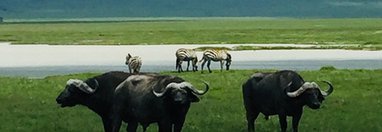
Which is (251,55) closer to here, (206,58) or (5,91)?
(206,58)

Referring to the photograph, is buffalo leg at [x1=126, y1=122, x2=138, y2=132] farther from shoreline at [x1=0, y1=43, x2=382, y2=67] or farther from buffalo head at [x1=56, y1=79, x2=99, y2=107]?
shoreline at [x1=0, y1=43, x2=382, y2=67]

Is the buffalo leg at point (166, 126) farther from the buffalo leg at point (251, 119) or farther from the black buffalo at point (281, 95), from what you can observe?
the buffalo leg at point (251, 119)

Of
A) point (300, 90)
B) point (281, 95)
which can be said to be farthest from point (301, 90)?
point (281, 95)

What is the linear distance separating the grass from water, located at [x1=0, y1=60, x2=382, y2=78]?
40.1 ft

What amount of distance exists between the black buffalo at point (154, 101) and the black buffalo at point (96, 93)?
566 millimetres

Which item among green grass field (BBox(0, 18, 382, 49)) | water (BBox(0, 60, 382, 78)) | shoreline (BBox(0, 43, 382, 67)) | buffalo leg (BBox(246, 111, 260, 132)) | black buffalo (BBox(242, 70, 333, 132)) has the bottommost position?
buffalo leg (BBox(246, 111, 260, 132))

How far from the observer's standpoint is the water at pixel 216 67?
41750 millimetres

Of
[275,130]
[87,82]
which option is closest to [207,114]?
[275,130]

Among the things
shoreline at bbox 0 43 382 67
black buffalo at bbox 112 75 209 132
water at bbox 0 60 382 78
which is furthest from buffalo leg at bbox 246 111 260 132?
shoreline at bbox 0 43 382 67

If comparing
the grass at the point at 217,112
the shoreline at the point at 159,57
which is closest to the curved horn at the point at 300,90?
the grass at the point at 217,112

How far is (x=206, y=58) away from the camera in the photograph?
40.1 meters

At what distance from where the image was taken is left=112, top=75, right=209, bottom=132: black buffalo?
46.2ft

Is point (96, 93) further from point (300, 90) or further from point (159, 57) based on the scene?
point (159, 57)

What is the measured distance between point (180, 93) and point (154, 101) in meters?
0.58
